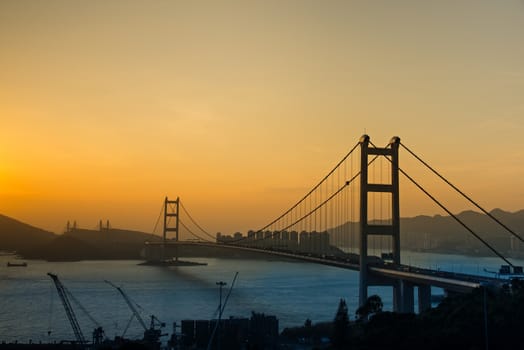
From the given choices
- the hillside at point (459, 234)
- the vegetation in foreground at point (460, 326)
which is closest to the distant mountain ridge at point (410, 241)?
the hillside at point (459, 234)

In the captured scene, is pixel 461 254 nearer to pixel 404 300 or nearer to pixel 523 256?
pixel 523 256

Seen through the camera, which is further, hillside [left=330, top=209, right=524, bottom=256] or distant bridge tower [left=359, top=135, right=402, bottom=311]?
hillside [left=330, top=209, right=524, bottom=256]

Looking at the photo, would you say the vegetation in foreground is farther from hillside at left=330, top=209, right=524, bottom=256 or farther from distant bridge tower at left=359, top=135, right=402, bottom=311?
hillside at left=330, top=209, right=524, bottom=256

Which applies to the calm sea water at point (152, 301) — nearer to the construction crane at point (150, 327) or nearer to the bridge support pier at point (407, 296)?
the construction crane at point (150, 327)

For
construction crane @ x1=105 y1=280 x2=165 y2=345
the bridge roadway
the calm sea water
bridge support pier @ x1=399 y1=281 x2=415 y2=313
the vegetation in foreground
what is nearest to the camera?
the vegetation in foreground

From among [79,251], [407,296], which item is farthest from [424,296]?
[79,251]

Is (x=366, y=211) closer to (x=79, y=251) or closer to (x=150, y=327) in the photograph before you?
(x=150, y=327)

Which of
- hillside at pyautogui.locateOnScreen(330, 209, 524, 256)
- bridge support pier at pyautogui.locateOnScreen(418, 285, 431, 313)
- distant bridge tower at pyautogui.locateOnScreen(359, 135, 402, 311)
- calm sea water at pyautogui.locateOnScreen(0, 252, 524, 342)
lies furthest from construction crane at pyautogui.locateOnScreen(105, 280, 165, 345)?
hillside at pyautogui.locateOnScreen(330, 209, 524, 256)

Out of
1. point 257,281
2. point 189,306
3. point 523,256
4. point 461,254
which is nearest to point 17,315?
point 189,306
